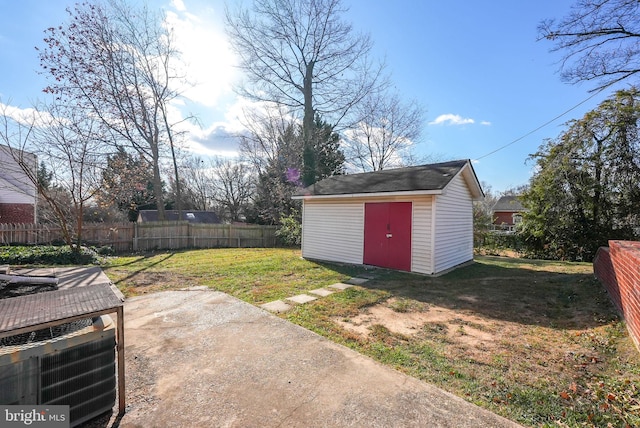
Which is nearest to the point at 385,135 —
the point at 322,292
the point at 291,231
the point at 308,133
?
the point at 308,133

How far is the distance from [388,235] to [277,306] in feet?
14.9

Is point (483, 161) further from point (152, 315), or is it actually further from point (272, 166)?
point (152, 315)

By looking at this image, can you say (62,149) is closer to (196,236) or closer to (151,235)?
(151,235)

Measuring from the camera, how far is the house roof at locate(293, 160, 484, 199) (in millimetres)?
7719

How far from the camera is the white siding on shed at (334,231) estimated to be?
357 inches

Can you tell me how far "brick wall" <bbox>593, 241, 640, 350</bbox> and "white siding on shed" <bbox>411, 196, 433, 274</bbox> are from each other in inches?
134

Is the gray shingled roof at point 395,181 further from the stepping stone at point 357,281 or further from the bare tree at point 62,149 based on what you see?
the bare tree at point 62,149

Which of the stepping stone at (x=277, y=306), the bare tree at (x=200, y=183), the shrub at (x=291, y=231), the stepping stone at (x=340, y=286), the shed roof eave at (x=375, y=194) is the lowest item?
the stepping stone at (x=340, y=286)

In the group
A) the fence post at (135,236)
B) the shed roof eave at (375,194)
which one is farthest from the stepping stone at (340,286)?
the fence post at (135,236)

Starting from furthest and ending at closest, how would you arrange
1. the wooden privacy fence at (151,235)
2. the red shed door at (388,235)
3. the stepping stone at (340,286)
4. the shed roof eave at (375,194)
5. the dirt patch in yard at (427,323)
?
the wooden privacy fence at (151,235) < the red shed door at (388,235) < the shed roof eave at (375,194) < the stepping stone at (340,286) < the dirt patch in yard at (427,323)

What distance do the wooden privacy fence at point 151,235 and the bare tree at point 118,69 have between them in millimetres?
4073

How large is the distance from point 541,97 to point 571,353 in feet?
36.0

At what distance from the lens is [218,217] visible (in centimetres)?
2820

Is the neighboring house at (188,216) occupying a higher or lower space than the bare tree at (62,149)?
lower
